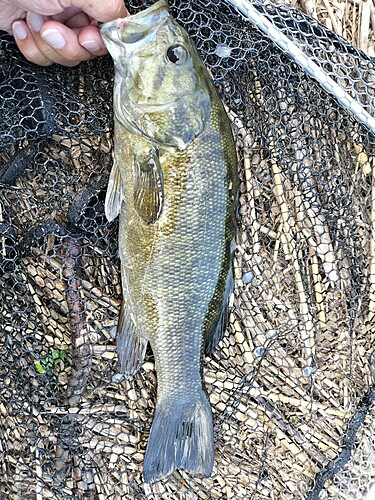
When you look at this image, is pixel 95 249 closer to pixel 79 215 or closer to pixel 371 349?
pixel 79 215

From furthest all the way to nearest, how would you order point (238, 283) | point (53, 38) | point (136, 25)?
point (238, 283), point (53, 38), point (136, 25)

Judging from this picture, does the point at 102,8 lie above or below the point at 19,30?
above

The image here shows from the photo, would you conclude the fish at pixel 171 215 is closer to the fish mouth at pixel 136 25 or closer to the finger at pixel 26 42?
the fish mouth at pixel 136 25

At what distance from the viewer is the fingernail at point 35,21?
2.04 meters

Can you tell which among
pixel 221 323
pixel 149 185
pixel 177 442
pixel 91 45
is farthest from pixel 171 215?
pixel 177 442

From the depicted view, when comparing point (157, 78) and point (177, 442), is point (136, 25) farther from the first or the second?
point (177, 442)

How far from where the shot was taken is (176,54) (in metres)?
1.87

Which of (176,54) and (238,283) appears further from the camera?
(238,283)

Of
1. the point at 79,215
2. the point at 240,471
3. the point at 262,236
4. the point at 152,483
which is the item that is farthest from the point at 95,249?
the point at 240,471

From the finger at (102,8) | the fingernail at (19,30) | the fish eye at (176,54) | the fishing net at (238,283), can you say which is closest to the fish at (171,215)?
the fish eye at (176,54)

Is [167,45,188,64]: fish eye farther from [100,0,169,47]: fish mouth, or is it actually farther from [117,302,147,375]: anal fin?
[117,302,147,375]: anal fin

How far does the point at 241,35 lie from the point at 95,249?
1022 millimetres

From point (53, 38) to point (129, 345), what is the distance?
1136mm

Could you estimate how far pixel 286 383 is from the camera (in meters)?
2.42
